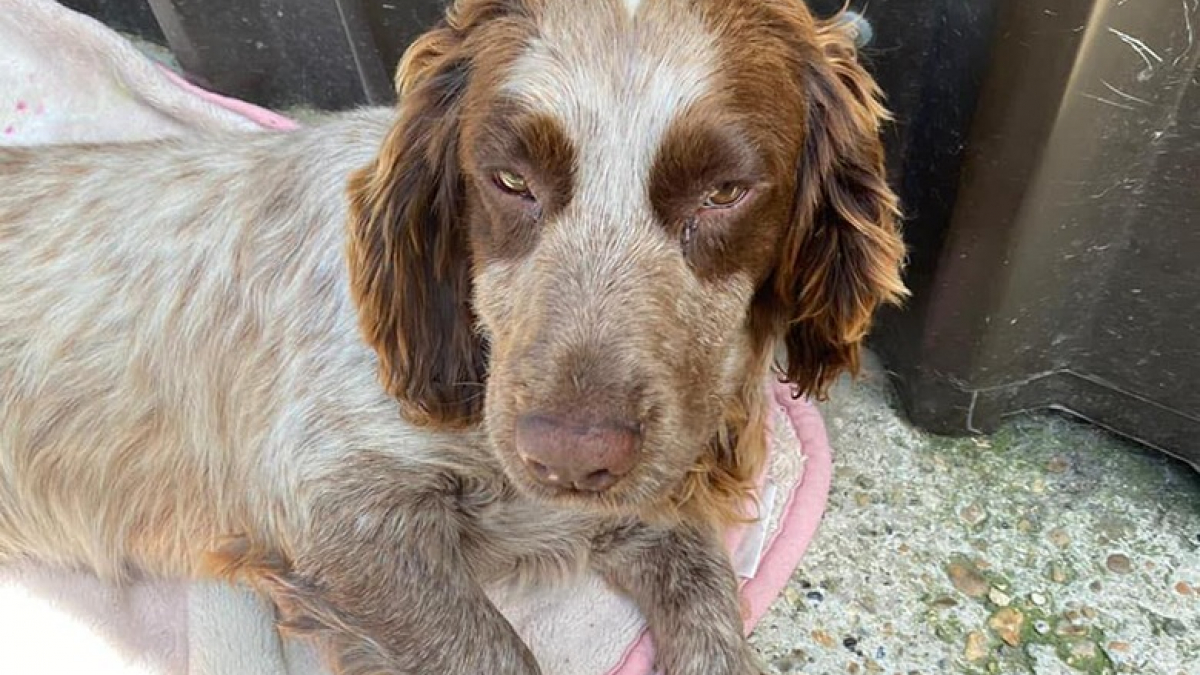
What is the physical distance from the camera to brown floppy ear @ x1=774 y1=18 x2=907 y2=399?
1854 mm

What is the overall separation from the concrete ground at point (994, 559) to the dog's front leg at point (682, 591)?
19 cm

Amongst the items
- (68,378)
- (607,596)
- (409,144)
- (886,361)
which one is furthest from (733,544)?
(68,378)

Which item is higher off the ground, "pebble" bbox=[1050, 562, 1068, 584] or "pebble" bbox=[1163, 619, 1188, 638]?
"pebble" bbox=[1050, 562, 1068, 584]

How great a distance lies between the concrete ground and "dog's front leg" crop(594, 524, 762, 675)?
0.19 m

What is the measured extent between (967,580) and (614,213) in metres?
1.29

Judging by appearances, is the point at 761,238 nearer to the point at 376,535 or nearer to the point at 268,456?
the point at 376,535

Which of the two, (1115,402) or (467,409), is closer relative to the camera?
(467,409)

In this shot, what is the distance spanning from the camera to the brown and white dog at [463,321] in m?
1.70

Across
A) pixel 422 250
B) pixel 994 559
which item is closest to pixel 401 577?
pixel 422 250

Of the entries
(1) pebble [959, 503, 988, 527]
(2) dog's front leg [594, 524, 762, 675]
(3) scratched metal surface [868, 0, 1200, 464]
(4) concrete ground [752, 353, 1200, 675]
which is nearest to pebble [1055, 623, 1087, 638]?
(4) concrete ground [752, 353, 1200, 675]

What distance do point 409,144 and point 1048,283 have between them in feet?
4.17

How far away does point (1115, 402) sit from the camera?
2.65 meters

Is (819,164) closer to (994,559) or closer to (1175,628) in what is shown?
(994,559)

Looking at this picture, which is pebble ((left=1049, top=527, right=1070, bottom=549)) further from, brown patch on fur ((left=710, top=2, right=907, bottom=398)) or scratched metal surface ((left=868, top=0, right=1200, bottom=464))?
brown patch on fur ((left=710, top=2, right=907, bottom=398))
